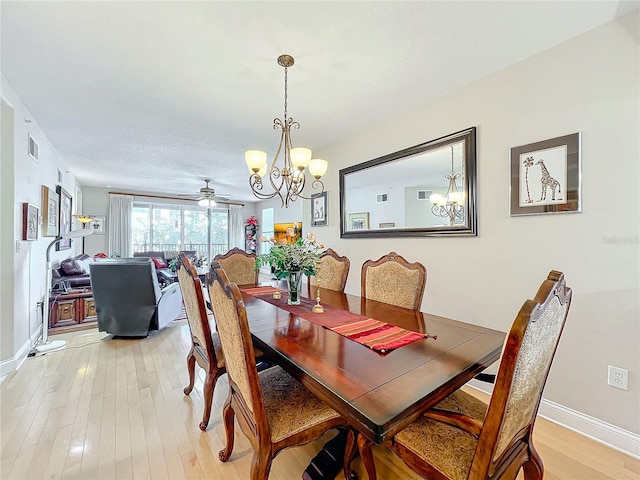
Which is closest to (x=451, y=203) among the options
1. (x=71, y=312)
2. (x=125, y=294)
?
(x=125, y=294)

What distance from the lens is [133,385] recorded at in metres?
2.32

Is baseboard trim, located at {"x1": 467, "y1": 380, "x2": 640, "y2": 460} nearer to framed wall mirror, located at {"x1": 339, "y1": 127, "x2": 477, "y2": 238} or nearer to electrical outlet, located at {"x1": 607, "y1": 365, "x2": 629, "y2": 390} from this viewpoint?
electrical outlet, located at {"x1": 607, "y1": 365, "x2": 629, "y2": 390}

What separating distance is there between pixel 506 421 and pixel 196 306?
1550 mm

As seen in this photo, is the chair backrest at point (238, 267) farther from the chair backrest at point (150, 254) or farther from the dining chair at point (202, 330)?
the chair backrest at point (150, 254)

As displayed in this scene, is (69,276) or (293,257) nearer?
(293,257)

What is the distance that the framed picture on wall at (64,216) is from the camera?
4.13m

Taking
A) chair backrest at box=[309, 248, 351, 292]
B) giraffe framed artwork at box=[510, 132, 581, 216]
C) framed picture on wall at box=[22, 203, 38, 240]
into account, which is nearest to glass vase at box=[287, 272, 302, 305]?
chair backrest at box=[309, 248, 351, 292]

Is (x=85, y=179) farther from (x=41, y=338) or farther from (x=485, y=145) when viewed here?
(x=485, y=145)

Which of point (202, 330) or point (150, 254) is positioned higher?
point (150, 254)

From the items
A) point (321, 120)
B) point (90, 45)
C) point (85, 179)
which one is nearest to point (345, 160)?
point (321, 120)

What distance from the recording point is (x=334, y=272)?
2682mm

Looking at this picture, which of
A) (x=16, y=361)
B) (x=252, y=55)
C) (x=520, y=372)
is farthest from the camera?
(x=16, y=361)

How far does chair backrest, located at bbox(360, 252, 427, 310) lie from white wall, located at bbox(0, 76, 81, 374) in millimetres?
3190

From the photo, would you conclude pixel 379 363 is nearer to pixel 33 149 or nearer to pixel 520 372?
pixel 520 372
